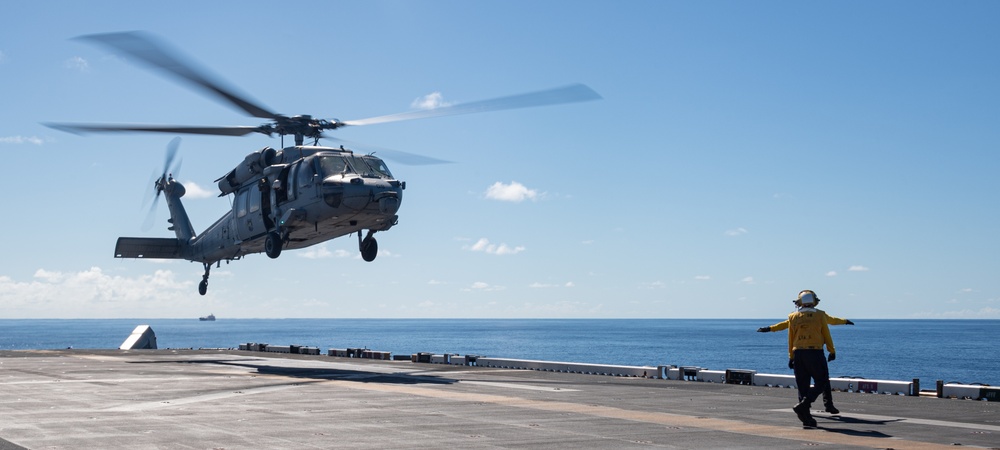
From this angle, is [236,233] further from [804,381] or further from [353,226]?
[804,381]

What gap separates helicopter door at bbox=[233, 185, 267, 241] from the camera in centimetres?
3219

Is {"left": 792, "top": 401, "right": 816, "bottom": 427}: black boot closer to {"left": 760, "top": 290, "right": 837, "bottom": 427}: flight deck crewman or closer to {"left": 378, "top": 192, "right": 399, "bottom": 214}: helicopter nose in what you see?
{"left": 760, "top": 290, "right": 837, "bottom": 427}: flight deck crewman

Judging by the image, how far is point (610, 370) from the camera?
27125 millimetres

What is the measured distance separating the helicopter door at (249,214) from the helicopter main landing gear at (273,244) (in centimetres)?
66

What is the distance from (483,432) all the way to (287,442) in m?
2.67

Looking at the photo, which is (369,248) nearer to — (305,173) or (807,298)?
(305,173)

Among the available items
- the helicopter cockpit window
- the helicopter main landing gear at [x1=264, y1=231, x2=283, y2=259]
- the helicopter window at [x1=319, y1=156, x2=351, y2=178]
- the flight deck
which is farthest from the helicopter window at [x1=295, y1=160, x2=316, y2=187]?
the flight deck

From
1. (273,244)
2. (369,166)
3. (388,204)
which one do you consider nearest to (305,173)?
(369,166)

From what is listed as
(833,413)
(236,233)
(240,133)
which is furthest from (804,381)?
(236,233)

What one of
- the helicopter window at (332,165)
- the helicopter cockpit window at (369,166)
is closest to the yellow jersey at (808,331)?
the helicopter cockpit window at (369,166)

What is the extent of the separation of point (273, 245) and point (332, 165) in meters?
4.36

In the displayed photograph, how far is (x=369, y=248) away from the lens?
32.0 meters

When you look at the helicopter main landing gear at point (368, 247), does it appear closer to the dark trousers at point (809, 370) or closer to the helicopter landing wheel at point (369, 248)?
the helicopter landing wheel at point (369, 248)

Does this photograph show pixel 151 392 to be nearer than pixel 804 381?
No
